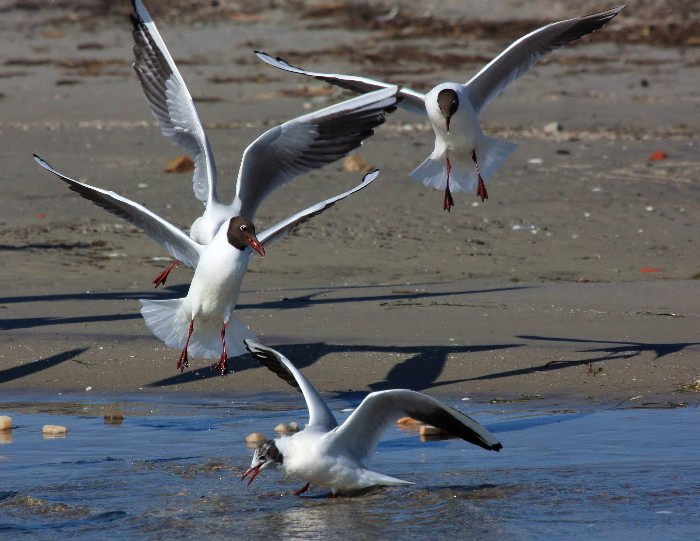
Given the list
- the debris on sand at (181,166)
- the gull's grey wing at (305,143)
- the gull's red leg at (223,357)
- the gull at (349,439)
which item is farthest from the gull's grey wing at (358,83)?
the debris on sand at (181,166)

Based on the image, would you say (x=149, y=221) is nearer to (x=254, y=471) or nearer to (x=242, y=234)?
(x=242, y=234)

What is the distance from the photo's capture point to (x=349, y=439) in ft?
20.1

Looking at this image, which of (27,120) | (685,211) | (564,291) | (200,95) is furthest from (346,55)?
(564,291)

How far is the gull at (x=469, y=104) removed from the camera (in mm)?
9828

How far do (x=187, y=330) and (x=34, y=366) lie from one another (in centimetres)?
90

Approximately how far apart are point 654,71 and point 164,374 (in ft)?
42.3

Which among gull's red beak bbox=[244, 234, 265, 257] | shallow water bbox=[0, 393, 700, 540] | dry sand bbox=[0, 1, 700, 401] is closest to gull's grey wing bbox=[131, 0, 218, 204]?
dry sand bbox=[0, 1, 700, 401]

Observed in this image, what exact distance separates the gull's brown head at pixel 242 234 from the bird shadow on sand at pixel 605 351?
4.63ft

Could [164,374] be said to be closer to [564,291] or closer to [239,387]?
[239,387]

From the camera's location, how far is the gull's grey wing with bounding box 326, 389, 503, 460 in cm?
600

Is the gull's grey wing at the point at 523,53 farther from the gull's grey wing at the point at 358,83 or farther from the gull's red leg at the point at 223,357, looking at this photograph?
the gull's red leg at the point at 223,357

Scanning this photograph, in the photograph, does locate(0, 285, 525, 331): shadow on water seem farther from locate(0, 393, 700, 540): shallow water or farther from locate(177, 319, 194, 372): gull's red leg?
locate(0, 393, 700, 540): shallow water

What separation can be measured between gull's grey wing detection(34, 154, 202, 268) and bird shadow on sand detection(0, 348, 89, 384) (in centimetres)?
81

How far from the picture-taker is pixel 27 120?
17297 mm
